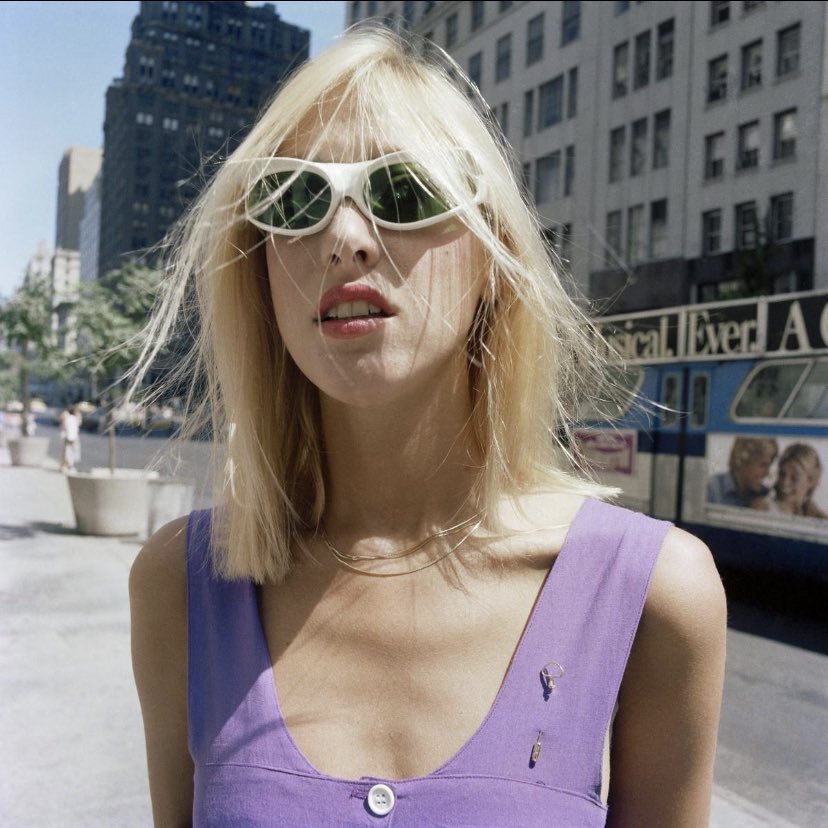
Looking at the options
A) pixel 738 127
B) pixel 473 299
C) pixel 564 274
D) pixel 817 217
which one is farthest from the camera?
pixel 738 127

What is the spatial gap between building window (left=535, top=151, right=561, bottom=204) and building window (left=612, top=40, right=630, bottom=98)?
3.01 m

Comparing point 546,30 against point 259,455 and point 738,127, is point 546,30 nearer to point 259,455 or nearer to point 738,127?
point 738,127

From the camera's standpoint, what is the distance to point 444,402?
1.35 meters

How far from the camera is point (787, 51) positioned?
2492cm

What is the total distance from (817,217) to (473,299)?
25436 millimetres

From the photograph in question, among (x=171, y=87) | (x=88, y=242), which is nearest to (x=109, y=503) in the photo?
(x=88, y=242)

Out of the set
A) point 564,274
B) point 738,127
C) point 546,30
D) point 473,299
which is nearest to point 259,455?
point 473,299

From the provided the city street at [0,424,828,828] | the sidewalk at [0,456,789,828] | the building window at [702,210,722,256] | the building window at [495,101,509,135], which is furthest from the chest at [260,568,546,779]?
the building window at [495,101,509,135]

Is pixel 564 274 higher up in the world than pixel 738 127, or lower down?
lower down

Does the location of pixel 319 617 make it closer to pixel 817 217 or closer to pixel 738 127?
pixel 817 217

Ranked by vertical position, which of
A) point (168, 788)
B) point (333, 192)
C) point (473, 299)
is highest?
point (333, 192)

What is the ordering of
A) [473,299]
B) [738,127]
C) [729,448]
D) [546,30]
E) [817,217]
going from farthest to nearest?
[546,30] → [738,127] → [817,217] → [729,448] → [473,299]

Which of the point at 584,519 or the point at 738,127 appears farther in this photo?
the point at 738,127

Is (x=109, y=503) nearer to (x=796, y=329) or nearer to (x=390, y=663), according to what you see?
(x=796, y=329)
